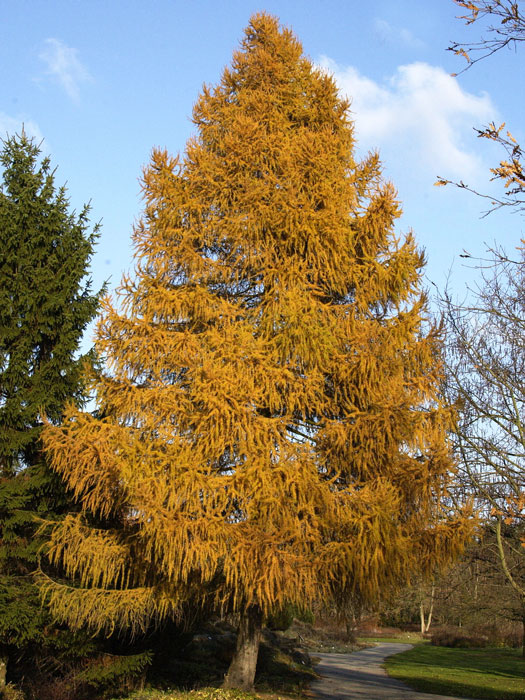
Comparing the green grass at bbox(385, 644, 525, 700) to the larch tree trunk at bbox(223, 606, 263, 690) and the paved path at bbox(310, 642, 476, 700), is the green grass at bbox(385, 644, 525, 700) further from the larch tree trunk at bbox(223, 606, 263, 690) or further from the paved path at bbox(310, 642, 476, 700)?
the larch tree trunk at bbox(223, 606, 263, 690)

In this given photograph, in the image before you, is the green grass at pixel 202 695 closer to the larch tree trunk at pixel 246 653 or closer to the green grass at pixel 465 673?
the larch tree trunk at pixel 246 653

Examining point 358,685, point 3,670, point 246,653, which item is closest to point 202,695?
point 246,653

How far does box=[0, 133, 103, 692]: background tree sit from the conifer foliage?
72cm

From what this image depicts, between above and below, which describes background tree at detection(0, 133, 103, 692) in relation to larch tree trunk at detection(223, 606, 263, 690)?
above

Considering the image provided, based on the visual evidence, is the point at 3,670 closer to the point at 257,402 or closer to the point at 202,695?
the point at 202,695

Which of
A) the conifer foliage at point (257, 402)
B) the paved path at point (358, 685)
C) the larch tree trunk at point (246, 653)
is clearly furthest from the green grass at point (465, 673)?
the conifer foliage at point (257, 402)

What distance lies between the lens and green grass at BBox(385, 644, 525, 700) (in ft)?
44.2

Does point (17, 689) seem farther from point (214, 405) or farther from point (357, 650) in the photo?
point (357, 650)

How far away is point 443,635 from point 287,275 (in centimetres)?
3293

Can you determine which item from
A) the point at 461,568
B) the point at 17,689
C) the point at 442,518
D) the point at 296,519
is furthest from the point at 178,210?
the point at 461,568

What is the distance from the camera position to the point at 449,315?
11.3 meters

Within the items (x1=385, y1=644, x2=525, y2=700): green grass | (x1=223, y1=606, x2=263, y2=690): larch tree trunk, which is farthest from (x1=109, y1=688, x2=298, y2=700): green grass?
(x1=385, y1=644, x2=525, y2=700): green grass

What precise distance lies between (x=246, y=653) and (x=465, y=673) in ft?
43.7

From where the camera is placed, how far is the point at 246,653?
8539 millimetres
